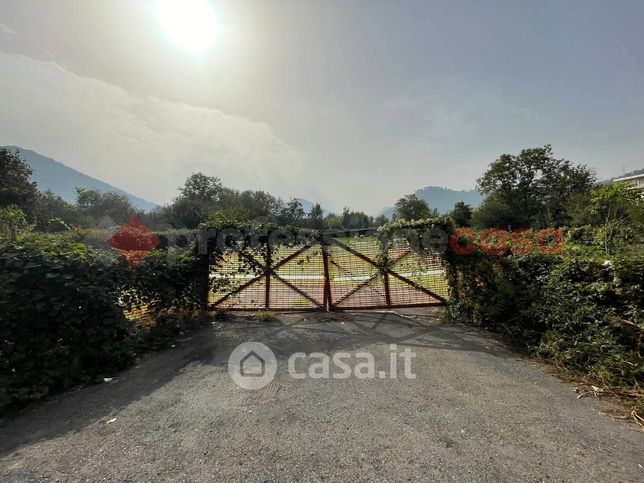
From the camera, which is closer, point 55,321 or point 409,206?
point 55,321

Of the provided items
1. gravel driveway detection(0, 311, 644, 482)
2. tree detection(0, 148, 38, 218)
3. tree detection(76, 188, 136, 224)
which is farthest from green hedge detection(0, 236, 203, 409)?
tree detection(76, 188, 136, 224)

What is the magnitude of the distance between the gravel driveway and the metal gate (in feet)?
8.36

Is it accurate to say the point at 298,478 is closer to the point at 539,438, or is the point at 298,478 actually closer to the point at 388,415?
the point at 388,415

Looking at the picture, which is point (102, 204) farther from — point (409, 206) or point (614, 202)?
point (614, 202)

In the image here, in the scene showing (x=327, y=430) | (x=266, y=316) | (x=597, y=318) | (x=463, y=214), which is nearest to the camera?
(x=327, y=430)

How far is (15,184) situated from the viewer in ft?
71.1

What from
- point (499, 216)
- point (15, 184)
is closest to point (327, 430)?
point (15, 184)

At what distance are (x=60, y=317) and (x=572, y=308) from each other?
6.21 meters

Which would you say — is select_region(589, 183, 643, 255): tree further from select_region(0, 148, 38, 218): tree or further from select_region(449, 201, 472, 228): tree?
select_region(449, 201, 472, 228): tree

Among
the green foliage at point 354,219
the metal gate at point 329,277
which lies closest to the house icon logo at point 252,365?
the metal gate at point 329,277

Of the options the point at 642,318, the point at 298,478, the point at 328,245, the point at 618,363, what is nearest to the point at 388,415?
the point at 298,478

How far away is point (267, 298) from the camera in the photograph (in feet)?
22.2

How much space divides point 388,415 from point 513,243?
4284mm

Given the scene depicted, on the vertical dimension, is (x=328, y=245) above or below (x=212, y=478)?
above
